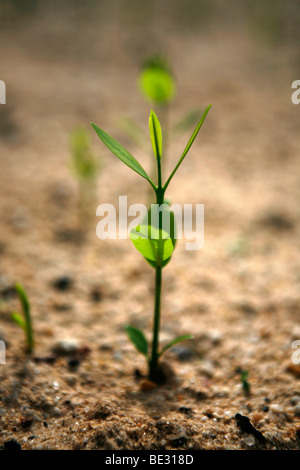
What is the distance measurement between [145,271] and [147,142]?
106 cm

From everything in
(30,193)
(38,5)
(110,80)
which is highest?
(38,5)

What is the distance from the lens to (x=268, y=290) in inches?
56.1

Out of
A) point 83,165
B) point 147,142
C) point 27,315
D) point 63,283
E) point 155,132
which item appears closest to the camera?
point 155,132

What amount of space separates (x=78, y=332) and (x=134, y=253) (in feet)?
1.71

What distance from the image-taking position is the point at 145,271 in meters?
1.54

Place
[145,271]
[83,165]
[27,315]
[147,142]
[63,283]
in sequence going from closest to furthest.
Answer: [27,315] → [63,283] → [145,271] → [83,165] → [147,142]

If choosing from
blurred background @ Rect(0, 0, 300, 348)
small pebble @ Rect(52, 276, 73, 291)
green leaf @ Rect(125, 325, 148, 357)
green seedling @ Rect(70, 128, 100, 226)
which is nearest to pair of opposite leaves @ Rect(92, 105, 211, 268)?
green leaf @ Rect(125, 325, 148, 357)

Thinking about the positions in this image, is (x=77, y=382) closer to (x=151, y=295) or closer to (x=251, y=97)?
(x=151, y=295)

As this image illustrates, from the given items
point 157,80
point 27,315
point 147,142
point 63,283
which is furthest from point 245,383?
point 147,142

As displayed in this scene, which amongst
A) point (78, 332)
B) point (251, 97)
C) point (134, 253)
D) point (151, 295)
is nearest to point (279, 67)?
point (251, 97)

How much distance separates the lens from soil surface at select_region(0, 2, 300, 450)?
867 millimetres

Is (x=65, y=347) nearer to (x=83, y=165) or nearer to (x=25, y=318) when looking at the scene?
(x=25, y=318)

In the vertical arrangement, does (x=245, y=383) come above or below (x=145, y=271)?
below

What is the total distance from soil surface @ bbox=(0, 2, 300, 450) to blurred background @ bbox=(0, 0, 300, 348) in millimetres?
11
